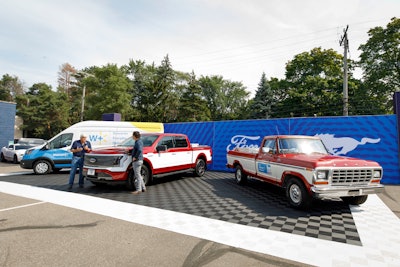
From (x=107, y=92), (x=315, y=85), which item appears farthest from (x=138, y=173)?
(x=315, y=85)

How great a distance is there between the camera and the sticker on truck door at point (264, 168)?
276 inches

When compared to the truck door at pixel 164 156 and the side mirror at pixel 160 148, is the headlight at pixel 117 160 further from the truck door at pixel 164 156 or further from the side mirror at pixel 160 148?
the side mirror at pixel 160 148

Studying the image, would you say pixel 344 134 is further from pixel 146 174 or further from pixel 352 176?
pixel 146 174

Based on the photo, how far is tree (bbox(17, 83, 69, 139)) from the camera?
136ft

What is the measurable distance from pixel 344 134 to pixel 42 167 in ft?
45.0

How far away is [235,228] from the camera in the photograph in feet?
14.9

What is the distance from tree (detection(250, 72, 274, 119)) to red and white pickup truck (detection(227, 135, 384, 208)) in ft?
97.8

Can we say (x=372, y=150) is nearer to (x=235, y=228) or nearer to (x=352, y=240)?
(x=352, y=240)

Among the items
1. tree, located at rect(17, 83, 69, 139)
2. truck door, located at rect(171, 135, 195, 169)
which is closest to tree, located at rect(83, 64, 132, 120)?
tree, located at rect(17, 83, 69, 139)

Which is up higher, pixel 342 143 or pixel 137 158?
pixel 342 143

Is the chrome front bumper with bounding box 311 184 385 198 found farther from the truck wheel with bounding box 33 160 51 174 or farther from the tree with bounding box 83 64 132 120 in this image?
the tree with bounding box 83 64 132 120

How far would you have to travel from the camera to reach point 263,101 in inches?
1432

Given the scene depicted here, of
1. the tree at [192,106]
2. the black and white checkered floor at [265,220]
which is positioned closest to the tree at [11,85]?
the tree at [192,106]

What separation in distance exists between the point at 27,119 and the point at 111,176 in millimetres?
44213
